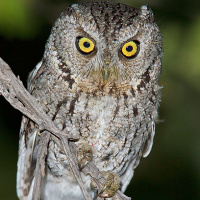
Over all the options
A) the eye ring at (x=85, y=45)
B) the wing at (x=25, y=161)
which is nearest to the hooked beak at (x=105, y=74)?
the eye ring at (x=85, y=45)

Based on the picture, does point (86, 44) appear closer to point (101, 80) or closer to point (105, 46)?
point (105, 46)

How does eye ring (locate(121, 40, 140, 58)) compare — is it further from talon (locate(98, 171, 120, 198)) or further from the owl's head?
talon (locate(98, 171, 120, 198))

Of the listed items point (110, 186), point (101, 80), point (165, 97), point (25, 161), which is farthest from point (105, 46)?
point (165, 97)

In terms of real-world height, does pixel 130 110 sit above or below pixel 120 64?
below

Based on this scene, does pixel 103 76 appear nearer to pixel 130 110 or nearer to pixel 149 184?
pixel 130 110

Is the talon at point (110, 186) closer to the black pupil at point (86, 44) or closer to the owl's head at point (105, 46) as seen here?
the owl's head at point (105, 46)

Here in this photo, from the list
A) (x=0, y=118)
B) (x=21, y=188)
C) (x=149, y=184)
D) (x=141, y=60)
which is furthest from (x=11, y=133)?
(x=141, y=60)

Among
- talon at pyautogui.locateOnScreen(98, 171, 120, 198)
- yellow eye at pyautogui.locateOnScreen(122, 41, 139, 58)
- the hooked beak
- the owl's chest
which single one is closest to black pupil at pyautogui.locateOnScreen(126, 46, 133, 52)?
yellow eye at pyautogui.locateOnScreen(122, 41, 139, 58)
